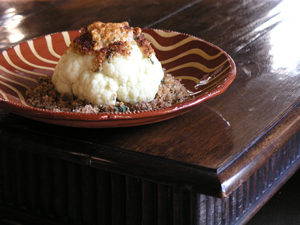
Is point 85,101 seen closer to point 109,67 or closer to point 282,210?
point 109,67

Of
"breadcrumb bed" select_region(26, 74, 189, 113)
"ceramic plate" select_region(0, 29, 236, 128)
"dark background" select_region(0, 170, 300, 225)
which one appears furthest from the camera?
"dark background" select_region(0, 170, 300, 225)

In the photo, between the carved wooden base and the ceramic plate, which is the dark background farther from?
the ceramic plate

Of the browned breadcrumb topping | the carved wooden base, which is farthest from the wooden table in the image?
the browned breadcrumb topping

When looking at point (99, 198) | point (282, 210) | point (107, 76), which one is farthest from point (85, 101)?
point (282, 210)

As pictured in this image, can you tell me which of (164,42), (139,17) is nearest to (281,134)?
(164,42)

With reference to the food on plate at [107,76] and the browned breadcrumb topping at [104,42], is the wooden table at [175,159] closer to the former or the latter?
the food on plate at [107,76]
